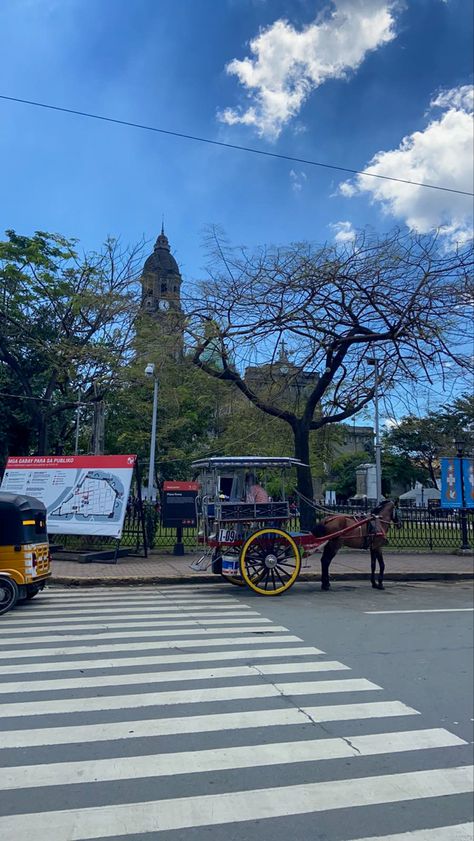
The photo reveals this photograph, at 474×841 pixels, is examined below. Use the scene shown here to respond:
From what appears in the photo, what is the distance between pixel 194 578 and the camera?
13172mm

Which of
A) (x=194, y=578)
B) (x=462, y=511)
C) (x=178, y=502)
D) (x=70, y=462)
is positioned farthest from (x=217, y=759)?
(x=462, y=511)

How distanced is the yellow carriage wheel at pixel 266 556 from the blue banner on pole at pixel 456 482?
8993 millimetres

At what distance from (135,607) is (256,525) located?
295cm

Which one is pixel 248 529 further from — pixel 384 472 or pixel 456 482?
pixel 384 472

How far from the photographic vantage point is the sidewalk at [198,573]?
12773mm

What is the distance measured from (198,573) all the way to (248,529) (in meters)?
2.64

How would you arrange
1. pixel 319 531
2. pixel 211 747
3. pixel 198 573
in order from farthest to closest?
pixel 198 573 → pixel 319 531 → pixel 211 747

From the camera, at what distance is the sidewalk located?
1277cm

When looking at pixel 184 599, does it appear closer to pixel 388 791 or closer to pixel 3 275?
pixel 388 791

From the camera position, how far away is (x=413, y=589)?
43.1ft

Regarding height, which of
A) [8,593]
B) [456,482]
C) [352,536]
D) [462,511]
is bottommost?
[8,593]

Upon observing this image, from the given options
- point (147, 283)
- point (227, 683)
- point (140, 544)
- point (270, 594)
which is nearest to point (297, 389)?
point (140, 544)

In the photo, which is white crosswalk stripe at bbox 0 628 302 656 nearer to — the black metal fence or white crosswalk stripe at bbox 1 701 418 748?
white crosswalk stripe at bbox 1 701 418 748

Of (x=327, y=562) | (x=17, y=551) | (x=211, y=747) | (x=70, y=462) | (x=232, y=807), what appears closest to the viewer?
(x=232, y=807)
